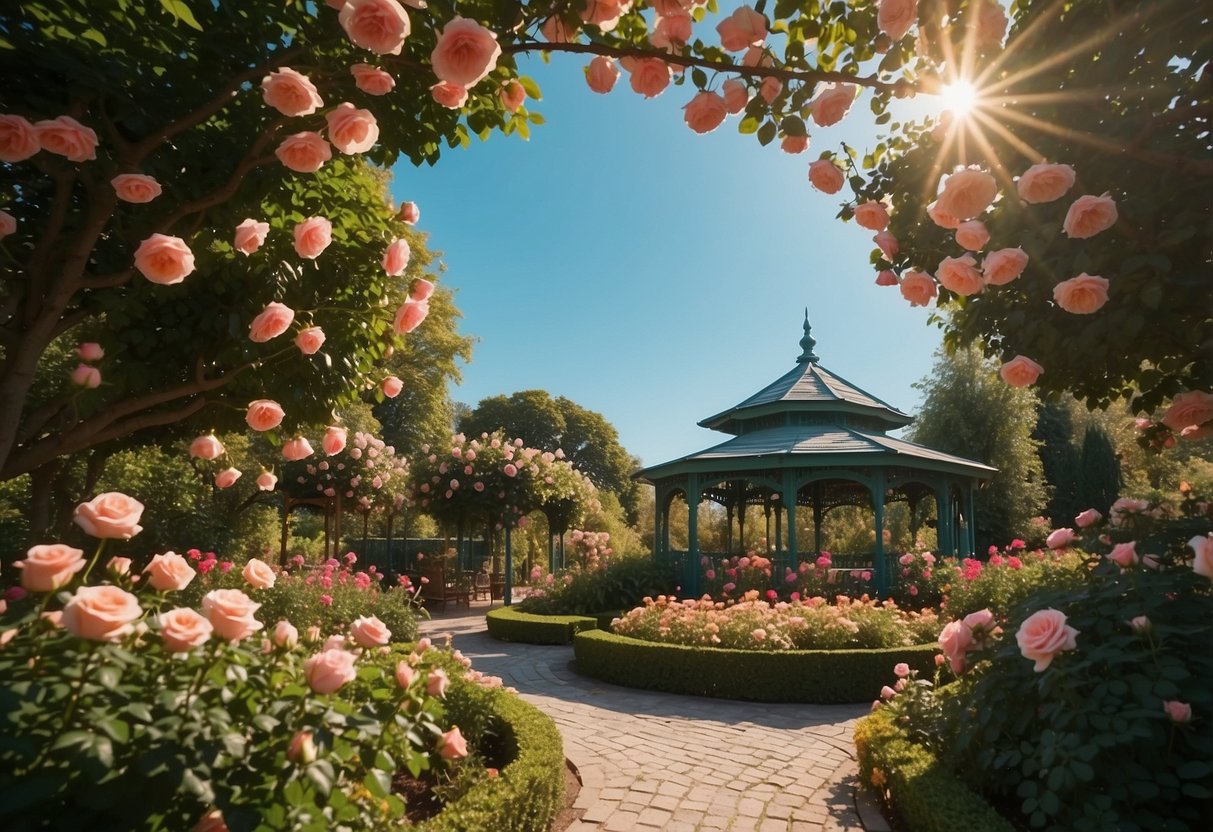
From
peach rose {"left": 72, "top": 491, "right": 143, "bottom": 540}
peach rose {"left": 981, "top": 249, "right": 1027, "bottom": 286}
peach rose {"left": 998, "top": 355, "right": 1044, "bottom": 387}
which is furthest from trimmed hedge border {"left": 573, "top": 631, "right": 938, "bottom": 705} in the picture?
peach rose {"left": 72, "top": 491, "right": 143, "bottom": 540}

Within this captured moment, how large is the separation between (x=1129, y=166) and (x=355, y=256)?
4358 millimetres

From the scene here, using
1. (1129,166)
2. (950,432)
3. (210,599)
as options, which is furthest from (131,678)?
(950,432)

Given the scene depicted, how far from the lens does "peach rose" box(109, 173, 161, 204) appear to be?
295 centimetres

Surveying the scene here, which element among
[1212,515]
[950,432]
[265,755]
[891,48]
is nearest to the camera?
[265,755]

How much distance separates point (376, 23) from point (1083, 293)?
128 inches

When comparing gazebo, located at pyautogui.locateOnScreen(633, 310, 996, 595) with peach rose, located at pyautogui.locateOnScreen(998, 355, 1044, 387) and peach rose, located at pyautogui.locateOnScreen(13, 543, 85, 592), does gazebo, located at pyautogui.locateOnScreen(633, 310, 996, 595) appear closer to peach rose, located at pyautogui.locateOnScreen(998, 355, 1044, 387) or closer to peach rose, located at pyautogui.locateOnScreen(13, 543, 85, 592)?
peach rose, located at pyautogui.locateOnScreen(998, 355, 1044, 387)

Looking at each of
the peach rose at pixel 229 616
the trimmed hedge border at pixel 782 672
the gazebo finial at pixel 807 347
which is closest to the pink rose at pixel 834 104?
the peach rose at pixel 229 616

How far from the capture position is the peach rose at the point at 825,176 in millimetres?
3561

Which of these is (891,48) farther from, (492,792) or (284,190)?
(492,792)

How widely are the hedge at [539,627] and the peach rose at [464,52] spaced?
35.5 ft

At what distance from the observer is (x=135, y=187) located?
2979 mm

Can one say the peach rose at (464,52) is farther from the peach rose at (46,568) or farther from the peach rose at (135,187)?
the peach rose at (46,568)

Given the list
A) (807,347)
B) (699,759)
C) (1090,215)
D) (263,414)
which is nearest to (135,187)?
(263,414)

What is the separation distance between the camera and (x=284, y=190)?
4.07 m
